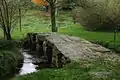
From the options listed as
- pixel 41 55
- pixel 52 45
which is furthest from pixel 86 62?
pixel 41 55

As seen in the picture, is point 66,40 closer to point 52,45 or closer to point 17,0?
point 52,45

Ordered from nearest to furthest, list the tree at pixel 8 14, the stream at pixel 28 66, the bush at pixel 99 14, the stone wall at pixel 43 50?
the stream at pixel 28 66 < the stone wall at pixel 43 50 < the tree at pixel 8 14 < the bush at pixel 99 14

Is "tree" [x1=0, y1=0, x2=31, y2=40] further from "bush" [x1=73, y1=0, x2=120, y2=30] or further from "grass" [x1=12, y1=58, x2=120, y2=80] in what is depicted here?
"grass" [x1=12, y1=58, x2=120, y2=80]

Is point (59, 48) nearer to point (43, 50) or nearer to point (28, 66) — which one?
Result: point (28, 66)

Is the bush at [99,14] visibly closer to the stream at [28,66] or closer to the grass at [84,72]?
the stream at [28,66]

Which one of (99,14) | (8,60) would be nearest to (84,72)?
(8,60)

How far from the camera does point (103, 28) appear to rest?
4600 centimetres

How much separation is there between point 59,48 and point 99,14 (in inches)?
792

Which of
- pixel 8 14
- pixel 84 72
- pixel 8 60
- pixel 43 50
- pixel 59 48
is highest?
pixel 8 14

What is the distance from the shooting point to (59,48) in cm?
2489

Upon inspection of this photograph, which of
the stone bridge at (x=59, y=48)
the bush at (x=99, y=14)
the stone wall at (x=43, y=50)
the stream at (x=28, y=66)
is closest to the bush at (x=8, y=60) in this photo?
the stream at (x=28, y=66)

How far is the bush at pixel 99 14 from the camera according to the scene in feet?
134

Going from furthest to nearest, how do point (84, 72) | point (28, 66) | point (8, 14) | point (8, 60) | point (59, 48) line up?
1. point (8, 14)
2. point (28, 66)
3. point (59, 48)
4. point (8, 60)
5. point (84, 72)

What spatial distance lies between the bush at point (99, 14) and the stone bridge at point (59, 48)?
11043 millimetres
